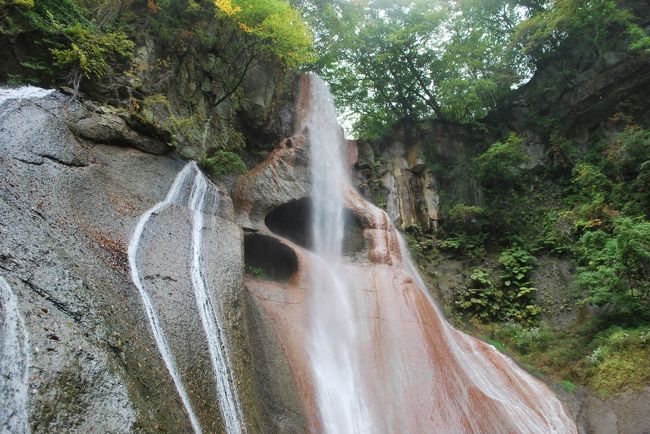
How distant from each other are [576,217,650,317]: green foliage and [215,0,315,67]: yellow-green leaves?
9957 mm

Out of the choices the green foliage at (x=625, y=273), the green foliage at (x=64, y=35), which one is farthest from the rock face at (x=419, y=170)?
the green foliage at (x=64, y=35)

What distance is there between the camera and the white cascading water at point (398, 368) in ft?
24.9

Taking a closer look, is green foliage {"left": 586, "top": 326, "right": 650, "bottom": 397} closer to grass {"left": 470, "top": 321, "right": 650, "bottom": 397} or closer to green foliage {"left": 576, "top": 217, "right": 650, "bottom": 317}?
grass {"left": 470, "top": 321, "right": 650, "bottom": 397}

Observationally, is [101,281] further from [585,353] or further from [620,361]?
[585,353]

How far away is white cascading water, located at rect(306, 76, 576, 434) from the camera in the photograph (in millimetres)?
7602

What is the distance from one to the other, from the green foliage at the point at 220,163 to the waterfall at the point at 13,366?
7.29 meters

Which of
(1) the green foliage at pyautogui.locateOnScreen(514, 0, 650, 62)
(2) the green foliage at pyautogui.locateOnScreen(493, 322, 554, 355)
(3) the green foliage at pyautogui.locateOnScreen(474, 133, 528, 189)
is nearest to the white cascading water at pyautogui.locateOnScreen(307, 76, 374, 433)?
(2) the green foliage at pyautogui.locateOnScreen(493, 322, 554, 355)

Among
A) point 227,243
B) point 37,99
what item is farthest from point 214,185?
point 37,99

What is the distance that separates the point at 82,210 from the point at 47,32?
19.0 feet

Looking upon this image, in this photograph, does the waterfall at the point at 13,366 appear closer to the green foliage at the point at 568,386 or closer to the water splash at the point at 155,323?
the water splash at the point at 155,323

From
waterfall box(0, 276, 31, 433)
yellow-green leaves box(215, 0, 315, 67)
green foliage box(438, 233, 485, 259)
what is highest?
yellow-green leaves box(215, 0, 315, 67)

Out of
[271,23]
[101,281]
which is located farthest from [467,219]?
[101,281]

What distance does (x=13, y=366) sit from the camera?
3.52 metres

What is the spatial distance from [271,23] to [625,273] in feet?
36.9
